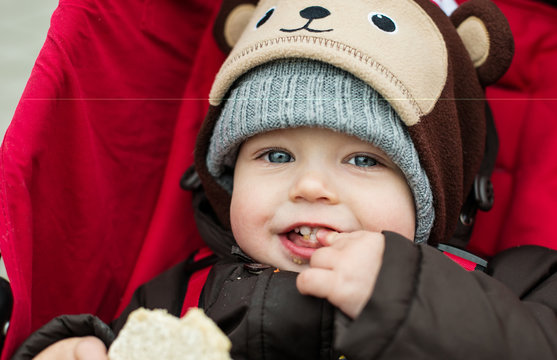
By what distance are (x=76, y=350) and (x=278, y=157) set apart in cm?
46

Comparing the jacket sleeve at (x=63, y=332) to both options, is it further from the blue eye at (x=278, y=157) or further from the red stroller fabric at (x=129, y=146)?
the blue eye at (x=278, y=157)

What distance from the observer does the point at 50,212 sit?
3.41 feet

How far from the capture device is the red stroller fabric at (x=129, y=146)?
1.00 m

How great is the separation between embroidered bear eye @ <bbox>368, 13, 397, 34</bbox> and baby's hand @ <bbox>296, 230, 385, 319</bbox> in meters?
0.41

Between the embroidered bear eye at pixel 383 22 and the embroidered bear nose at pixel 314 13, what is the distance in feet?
0.27

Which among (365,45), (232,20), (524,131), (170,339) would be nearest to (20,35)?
(232,20)

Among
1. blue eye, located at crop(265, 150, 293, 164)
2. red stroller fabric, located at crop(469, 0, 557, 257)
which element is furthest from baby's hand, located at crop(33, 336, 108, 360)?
red stroller fabric, located at crop(469, 0, 557, 257)

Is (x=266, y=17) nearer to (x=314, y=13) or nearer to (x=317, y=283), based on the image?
(x=314, y=13)

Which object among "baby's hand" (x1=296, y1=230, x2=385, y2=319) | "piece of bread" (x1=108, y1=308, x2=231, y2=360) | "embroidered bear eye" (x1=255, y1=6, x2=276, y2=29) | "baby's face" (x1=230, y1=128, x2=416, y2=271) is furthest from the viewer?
"embroidered bear eye" (x1=255, y1=6, x2=276, y2=29)

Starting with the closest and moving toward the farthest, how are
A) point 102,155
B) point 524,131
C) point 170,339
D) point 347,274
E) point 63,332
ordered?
point 170,339 < point 347,274 < point 63,332 < point 102,155 < point 524,131

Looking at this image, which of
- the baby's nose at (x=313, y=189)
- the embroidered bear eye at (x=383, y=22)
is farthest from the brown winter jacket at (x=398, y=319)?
the embroidered bear eye at (x=383, y=22)

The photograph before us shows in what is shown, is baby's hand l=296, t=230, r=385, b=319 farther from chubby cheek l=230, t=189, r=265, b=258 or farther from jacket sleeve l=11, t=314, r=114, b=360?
jacket sleeve l=11, t=314, r=114, b=360

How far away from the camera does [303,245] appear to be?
3.17 ft

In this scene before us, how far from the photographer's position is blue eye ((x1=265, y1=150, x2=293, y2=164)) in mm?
1021
